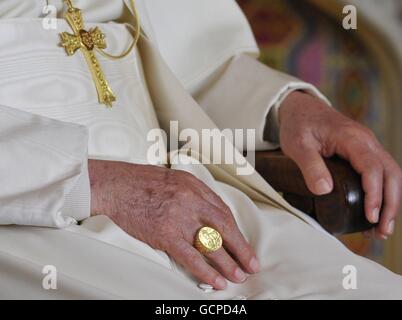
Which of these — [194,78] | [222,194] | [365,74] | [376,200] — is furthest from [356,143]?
[365,74]

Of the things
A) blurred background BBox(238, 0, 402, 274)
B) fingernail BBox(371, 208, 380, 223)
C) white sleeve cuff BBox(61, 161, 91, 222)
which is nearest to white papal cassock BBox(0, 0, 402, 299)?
white sleeve cuff BBox(61, 161, 91, 222)

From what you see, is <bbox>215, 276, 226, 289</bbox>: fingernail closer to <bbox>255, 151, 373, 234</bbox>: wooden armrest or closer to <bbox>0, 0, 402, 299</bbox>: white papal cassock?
<bbox>0, 0, 402, 299</bbox>: white papal cassock

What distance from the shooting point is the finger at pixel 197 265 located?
110 centimetres

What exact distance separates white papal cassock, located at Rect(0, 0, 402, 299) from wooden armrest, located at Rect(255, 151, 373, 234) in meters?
0.05

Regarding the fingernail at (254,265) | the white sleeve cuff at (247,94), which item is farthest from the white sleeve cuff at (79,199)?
the white sleeve cuff at (247,94)

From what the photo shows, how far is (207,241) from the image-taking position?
1.12 metres

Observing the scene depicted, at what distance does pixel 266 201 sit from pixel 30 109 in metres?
0.48

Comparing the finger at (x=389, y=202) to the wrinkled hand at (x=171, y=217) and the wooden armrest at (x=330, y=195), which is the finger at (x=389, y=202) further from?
the wrinkled hand at (x=171, y=217)

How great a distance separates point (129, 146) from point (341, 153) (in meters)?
0.42

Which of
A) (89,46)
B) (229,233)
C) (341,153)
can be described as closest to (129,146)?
(89,46)

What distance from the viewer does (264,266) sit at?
3.91 feet

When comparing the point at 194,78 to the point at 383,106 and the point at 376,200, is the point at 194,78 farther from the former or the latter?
the point at 383,106

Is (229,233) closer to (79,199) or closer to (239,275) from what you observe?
(239,275)

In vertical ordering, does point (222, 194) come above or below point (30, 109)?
below
